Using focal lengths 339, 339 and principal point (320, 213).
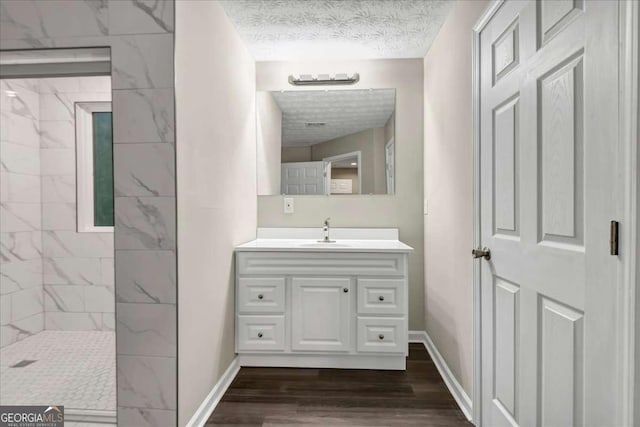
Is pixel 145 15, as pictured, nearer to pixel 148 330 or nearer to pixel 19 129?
pixel 148 330

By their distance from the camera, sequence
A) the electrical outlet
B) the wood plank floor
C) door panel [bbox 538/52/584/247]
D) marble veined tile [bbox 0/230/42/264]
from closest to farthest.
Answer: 1. door panel [bbox 538/52/584/247]
2. the wood plank floor
3. marble veined tile [bbox 0/230/42/264]
4. the electrical outlet

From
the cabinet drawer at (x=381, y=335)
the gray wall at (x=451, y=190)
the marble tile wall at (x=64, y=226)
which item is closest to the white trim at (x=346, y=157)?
the gray wall at (x=451, y=190)

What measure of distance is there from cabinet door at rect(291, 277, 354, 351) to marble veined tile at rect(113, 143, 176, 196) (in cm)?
116

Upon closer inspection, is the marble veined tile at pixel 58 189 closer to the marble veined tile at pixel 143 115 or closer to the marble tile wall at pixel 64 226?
the marble tile wall at pixel 64 226

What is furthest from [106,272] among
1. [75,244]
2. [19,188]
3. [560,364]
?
[560,364]

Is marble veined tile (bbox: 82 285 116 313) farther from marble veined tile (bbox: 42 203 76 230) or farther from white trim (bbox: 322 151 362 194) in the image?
white trim (bbox: 322 151 362 194)

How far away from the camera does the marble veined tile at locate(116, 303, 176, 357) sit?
4.90 ft

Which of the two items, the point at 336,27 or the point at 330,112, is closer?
the point at 336,27

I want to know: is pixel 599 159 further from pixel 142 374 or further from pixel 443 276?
pixel 142 374

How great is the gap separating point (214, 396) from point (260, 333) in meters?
0.50

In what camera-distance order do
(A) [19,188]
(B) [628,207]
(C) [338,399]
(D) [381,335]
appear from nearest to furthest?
(B) [628,207]
(C) [338,399]
(D) [381,335]
(A) [19,188]

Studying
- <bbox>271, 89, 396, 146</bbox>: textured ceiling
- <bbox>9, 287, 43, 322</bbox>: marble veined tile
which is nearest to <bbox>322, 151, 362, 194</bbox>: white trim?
<bbox>271, 89, 396, 146</bbox>: textured ceiling

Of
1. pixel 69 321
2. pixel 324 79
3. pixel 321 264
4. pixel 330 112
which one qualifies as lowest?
pixel 69 321

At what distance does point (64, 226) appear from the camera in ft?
9.55
